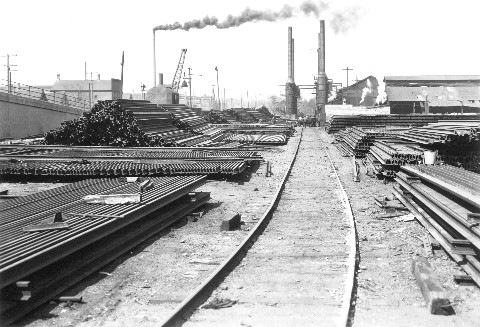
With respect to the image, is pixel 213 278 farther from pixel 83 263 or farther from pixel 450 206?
pixel 450 206

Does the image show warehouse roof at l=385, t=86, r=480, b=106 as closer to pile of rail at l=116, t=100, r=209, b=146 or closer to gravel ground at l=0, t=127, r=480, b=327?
pile of rail at l=116, t=100, r=209, b=146

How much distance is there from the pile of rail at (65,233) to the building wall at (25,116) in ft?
79.0

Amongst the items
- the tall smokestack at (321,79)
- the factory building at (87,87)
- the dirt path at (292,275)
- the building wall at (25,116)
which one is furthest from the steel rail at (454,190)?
the factory building at (87,87)

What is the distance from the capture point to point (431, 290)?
5480 millimetres

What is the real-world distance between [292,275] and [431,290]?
68.2 inches

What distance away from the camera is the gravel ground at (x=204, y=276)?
5.19m

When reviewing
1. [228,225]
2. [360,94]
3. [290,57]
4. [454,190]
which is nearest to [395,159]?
[454,190]

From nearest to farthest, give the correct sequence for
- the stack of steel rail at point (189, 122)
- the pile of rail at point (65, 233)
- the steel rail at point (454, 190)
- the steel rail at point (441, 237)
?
the pile of rail at point (65, 233) → the steel rail at point (441, 237) → the steel rail at point (454, 190) → the stack of steel rail at point (189, 122)

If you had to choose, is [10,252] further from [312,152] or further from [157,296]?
[312,152]

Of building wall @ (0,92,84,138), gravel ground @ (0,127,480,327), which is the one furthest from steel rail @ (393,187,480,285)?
building wall @ (0,92,84,138)

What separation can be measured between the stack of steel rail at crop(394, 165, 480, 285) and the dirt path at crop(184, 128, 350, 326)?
139 cm

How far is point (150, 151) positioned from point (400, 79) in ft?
Result: 208

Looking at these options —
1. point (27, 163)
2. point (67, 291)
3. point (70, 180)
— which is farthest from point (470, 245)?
point (27, 163)

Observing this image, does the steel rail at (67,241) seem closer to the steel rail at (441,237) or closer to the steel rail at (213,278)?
the steel rail at (213,278)
